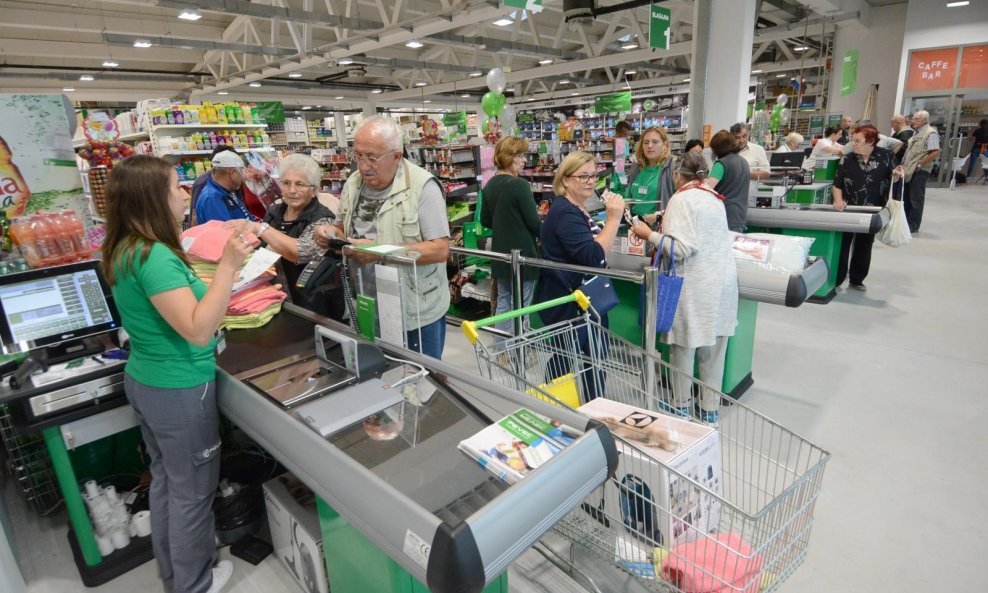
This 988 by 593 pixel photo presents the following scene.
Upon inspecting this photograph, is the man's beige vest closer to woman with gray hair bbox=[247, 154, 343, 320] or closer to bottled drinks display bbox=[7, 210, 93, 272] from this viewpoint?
woman with gray hair bbox=[247, 154, 343, 320]

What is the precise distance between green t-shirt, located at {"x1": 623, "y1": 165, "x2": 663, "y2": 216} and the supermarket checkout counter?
3601mm

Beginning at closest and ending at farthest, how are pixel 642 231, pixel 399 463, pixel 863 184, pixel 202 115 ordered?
pixel 399 463, pixel 642 231, pixel 863 184, pixel 202 115

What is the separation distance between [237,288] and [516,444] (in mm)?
1725

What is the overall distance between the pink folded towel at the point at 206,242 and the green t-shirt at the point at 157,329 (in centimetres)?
54

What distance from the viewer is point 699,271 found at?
9.37ft

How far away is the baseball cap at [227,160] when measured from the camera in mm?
3795

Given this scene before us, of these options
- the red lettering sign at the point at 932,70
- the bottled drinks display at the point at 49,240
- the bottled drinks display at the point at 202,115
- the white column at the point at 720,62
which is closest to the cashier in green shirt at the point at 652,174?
the white column at the point at 720,62

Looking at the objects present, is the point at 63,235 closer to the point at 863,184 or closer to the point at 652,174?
the point at 652,174

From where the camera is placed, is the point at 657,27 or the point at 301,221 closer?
the point at 301,221

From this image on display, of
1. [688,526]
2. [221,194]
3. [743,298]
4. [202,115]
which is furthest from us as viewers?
[202,115]

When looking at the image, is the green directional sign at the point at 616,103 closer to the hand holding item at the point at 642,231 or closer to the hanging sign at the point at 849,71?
the hanging sign at the point at 849,71

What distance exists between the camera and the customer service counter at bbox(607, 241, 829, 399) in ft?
10.2

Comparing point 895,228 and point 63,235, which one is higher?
point 63,235

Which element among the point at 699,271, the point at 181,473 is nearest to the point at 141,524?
the point at 181,473
